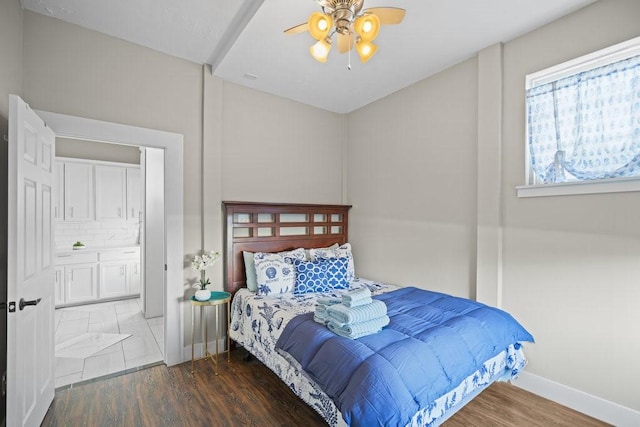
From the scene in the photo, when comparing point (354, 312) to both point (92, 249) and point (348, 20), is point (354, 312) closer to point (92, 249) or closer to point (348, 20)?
point (348, 20)

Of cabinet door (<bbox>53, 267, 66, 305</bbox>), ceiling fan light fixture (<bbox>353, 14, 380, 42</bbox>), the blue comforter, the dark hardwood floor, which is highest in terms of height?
ceiling fan light fixture (<bbox>353, 14, 380, 42</bbox>)

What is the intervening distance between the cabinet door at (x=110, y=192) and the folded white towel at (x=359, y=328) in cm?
490

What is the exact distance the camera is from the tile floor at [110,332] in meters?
2.75

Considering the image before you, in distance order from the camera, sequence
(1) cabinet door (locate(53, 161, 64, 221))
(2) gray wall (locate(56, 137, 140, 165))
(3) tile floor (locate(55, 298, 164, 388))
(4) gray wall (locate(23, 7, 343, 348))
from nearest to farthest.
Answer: (4) gray wall (locate(23, 7, 343, 348)), (3) tile floor (locate(55, 298, 164, 388)), (1) cabinet door (locate(53, 161, 64, 221)), (2) gray wall (locate(56, 137, 140, 165))

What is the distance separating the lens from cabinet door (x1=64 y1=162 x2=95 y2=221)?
4840 millimetres

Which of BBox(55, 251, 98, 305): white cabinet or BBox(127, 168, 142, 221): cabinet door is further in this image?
BBox(127, 168, 142, 221): cabinet door

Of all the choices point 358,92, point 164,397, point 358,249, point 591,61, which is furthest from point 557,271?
point 164,397

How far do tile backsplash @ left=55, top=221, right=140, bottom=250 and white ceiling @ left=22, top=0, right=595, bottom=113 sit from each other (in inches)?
144

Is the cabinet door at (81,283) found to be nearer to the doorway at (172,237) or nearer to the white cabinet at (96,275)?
the white cabinet at (96,275)

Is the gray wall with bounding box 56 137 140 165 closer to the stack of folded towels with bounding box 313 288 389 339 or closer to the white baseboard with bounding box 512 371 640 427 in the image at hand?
the stack of folded towels with bounding box 313 288 389 339

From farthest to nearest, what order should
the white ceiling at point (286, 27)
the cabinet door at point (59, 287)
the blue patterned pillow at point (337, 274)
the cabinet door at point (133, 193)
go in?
the cabinet door at point (133, 193), the cabinet door at point (59, 287), the blue patterned pillow at point (337, 274), the white ceiling at point (286, 27)

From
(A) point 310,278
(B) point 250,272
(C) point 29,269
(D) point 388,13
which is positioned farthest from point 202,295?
(D) point 388,13

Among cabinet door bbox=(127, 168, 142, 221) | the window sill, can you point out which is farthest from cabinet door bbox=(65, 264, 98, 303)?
the window sill

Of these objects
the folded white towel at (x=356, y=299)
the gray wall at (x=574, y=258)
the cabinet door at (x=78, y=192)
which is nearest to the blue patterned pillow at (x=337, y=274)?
the folded white towel at (x=356, y=299)
